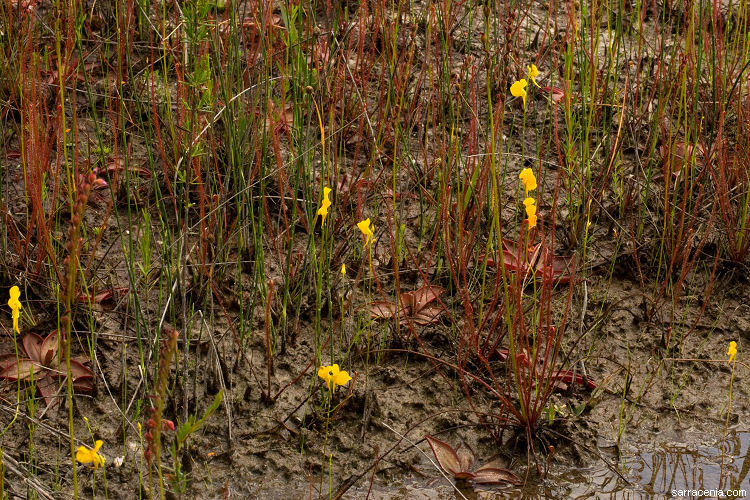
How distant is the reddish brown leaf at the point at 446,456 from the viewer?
188 cm

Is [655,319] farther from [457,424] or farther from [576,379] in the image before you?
[457,424]

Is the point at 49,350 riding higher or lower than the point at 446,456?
higher

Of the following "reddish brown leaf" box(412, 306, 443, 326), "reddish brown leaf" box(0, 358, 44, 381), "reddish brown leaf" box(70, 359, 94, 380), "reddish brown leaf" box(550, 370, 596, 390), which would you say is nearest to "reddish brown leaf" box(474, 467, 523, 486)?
"reddish brown leaf" box(550, 370, 596, 390)

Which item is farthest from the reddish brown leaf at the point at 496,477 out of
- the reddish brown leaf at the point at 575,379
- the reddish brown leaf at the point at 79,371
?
the reddish brown leaf at the point at 79,371

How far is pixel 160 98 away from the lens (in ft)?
9.77

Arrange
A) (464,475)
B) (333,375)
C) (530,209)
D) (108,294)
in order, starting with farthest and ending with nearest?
(108,294), (464,475), (333,375), (530,209)

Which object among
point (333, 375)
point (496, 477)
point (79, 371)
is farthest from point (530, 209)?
point (79, 371)

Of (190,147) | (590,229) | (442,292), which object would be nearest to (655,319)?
(590,229)

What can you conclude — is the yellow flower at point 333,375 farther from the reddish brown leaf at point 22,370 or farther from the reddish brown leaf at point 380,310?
the reddish brown leaf at point 22,370

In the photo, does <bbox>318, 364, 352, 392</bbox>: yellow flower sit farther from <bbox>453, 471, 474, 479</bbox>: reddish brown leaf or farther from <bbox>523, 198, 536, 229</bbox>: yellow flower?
<bbox>523, 198, 536, 229</bbox>: yellow flower

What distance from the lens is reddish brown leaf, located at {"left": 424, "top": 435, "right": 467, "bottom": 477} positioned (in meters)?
1.88

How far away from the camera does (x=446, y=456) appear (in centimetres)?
190

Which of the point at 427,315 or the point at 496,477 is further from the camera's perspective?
the point at 427,315

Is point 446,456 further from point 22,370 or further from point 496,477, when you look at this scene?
point 22,370
